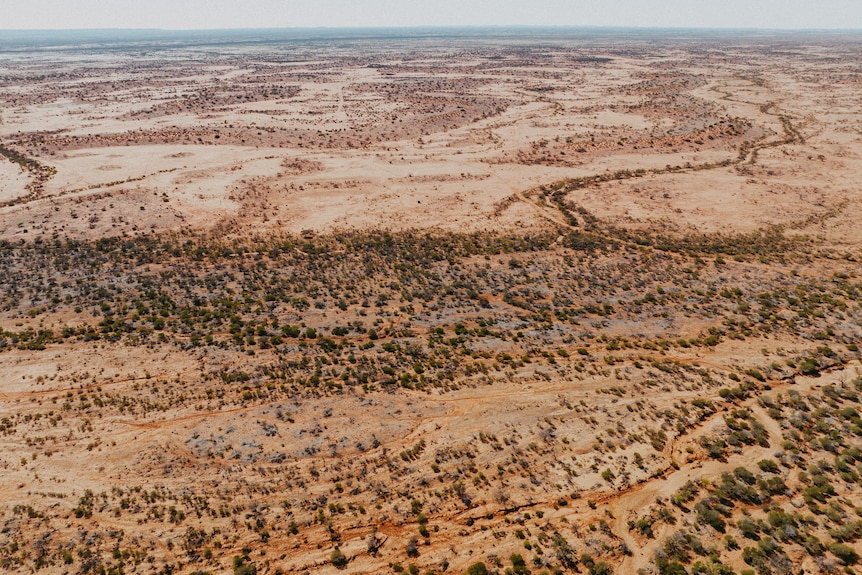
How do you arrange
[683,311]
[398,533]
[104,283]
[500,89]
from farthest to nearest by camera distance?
[500,89] < [104,283] < [683,311] < [398,533]

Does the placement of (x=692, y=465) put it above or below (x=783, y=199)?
below

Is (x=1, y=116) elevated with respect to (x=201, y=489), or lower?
elevated

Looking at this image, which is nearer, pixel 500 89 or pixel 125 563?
pixel 125 563

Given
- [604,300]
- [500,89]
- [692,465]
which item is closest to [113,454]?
[692,465]

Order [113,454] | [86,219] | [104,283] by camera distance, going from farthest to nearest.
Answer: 1. [86,219]
2. [104,283]
3. [113,454]

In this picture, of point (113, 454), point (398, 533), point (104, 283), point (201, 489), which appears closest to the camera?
point (398, 533)

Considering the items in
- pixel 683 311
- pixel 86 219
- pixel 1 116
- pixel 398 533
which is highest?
pixel 1 116

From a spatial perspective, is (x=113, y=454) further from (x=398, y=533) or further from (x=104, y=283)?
(x=104, y=283)

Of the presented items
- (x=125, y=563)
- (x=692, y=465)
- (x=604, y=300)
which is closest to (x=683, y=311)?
(x=604, y=300)

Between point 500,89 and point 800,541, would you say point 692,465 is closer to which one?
point 800,541
